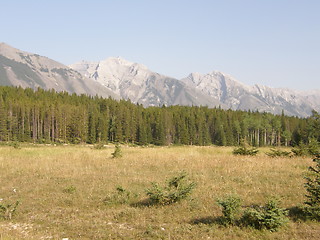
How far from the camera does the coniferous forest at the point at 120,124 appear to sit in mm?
91938

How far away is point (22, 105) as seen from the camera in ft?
301

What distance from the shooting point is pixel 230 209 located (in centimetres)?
930

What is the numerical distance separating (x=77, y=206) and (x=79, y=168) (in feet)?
31.7

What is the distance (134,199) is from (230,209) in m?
5.54

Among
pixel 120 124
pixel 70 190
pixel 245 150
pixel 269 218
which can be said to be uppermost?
pixel 120 124

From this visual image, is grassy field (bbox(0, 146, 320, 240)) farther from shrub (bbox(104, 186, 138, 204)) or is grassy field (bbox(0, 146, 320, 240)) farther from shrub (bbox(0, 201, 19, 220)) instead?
shrub (bbox(0, 201, 19, 220))

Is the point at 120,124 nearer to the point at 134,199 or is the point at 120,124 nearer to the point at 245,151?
the point at 245,151

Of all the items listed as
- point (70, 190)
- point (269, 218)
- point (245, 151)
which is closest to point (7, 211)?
point (70, 190)

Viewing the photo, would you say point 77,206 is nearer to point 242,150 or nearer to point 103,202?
point 103,202

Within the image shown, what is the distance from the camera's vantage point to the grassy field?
893cm

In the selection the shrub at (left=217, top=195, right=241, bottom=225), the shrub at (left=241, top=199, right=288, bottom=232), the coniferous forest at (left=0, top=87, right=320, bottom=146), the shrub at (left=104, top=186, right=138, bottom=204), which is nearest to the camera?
the shrub at (left=241, top=199, right=288, bottom=232)

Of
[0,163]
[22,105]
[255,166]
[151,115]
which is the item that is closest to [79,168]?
[0,163]

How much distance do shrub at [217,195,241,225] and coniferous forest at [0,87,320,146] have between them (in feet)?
253

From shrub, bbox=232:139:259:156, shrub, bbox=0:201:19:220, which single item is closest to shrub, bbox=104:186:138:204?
shrub, bbox=0:201:19:220
